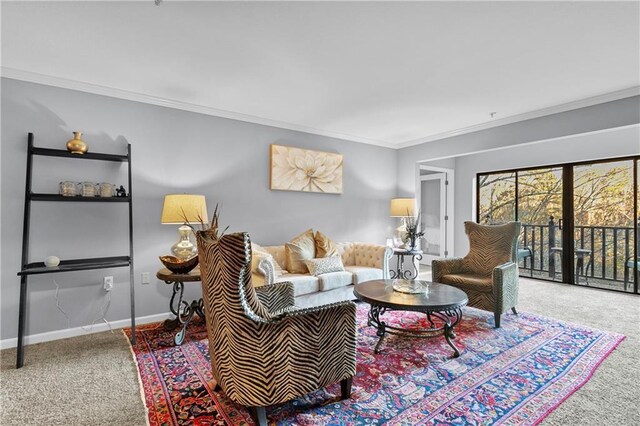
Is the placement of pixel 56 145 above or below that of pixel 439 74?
below

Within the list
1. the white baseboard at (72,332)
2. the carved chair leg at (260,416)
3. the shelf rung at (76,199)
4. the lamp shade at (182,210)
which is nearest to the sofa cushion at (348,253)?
the lamp shade at (182,210)

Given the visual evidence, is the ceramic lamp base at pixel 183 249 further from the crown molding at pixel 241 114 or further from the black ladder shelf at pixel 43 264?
the crown molding at pixel 241 114

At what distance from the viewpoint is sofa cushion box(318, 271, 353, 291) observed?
11.9ft

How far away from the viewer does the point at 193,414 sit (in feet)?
6.06

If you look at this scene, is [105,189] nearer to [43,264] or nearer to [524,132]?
[43,264]

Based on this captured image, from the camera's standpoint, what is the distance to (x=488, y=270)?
382 centimetres

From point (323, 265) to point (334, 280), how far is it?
0.22 metres

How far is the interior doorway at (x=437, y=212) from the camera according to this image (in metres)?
6.85

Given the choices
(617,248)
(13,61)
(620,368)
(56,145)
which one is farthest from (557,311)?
(13,61)

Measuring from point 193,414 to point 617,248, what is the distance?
245 inches

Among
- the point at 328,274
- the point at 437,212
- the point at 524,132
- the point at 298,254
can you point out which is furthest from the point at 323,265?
the point at 437,212

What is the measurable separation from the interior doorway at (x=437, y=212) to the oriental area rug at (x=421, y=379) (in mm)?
3675

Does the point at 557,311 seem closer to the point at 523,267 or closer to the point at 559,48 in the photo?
the point at 523,267

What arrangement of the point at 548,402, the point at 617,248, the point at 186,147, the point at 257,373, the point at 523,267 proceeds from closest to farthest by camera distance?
the point at 257,373, the point at 548,402, the point at 186,147, the point at 617,248, the point at 523,267
